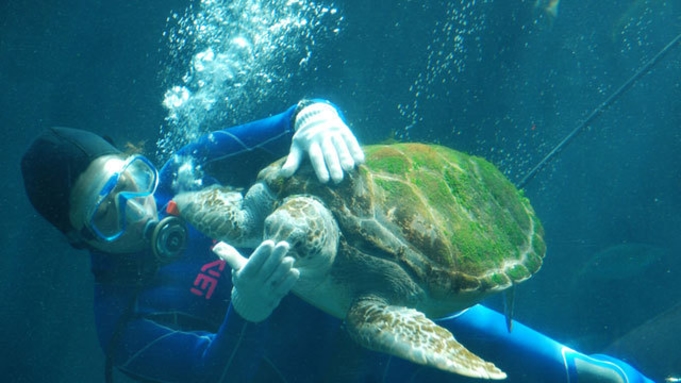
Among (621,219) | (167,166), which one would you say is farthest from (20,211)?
(621,219)

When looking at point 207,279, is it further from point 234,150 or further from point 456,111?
point 456,111

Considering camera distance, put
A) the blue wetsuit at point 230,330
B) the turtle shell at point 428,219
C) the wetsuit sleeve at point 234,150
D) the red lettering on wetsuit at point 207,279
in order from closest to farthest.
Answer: the turtle shell at point 428,219 → the blue wetsuit at point 230,330 → the red lettering on wetsuit at point 207,279 → the wetsuit sleeve at point 234,150

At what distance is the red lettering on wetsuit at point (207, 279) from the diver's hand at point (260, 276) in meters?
0.72

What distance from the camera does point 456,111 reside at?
9.34m

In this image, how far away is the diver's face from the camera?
2182mm

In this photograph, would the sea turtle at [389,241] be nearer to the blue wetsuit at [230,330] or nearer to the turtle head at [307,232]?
the turtle head at [307,232]

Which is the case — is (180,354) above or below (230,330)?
below

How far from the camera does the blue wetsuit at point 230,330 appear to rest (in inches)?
84.7

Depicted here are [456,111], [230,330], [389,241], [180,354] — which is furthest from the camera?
[456,111]

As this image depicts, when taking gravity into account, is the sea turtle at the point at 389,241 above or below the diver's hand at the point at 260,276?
above

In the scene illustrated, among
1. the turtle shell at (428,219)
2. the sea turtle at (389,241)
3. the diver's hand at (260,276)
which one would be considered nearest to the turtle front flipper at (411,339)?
the sea turtle at (389,241)

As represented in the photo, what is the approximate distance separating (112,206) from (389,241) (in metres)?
1.70

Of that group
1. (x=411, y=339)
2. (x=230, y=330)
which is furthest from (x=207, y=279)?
(x=411, y=339)

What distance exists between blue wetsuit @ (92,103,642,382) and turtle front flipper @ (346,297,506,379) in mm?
648
